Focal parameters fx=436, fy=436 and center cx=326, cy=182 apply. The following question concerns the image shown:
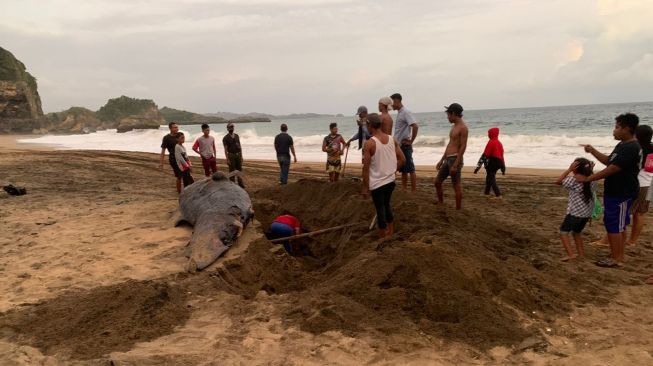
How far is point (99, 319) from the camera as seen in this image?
12.9 feet

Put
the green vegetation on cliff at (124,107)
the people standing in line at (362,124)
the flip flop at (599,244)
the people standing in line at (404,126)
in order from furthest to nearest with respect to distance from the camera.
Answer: the green vegetation on cliff at (124,107) → the people standing in line at (362,124) → the people standing in line at (404,126) → the flip flop at (599,244)

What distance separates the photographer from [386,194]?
5570mm

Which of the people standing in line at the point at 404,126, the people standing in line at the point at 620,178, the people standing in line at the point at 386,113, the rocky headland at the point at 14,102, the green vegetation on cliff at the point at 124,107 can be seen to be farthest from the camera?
the green vegetation on cliff at the point at 124,107

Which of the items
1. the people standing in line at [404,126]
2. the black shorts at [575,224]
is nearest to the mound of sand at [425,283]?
the black shorts at [575,224]

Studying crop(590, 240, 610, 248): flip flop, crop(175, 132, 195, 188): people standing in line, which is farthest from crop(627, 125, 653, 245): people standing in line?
crop(175, 132, 195, 188): people standing in line

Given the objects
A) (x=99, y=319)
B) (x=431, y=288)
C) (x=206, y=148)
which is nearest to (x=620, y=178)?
(x=431, y=288)

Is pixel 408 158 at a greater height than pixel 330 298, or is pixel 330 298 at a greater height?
pixel 408 158

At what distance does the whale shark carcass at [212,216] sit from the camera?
5402 mm

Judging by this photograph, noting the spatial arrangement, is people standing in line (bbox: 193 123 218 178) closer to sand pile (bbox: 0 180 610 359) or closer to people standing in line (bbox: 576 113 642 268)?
sand pile (bbox: 0 180 610 359)

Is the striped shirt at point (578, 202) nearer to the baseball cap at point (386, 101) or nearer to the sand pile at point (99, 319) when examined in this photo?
the baseball cap at point (386, 101)

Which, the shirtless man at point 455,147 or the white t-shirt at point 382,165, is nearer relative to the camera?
the white t-shirt at point 382,165

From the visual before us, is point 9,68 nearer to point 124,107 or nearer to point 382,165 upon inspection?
point 124,107

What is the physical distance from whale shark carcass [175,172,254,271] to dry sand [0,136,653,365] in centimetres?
19

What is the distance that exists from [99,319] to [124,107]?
113 metres
